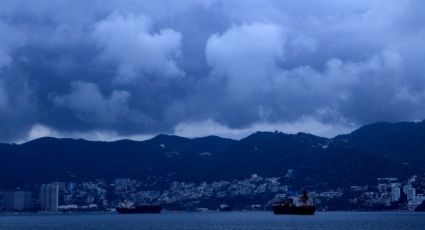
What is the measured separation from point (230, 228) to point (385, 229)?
111 ft

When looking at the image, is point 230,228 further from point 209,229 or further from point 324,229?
point 324,229

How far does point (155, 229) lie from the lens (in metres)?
153

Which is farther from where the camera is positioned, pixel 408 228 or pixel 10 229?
pixel 10 229

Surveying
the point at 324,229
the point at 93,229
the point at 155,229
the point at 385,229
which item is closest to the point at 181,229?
the point at 155,229

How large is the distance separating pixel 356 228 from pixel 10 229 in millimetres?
78049

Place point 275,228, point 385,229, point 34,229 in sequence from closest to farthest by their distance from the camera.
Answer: point 385,229
point 275,228
point 34,229

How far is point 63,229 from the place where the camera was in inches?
A: 6289

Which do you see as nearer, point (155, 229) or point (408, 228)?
point (408, 228)

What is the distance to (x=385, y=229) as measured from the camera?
14062 cm

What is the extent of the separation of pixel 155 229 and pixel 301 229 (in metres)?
32.3

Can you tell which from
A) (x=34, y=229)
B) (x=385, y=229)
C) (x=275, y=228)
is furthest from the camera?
(x=34, y=229)

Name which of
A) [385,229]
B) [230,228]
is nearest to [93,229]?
[230,228]

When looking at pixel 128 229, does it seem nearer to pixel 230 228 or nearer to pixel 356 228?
pixel 230 228

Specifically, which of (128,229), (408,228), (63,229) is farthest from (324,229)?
(63,229)
